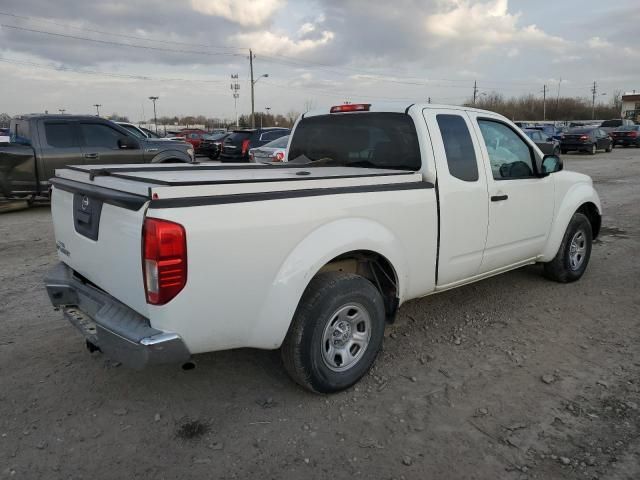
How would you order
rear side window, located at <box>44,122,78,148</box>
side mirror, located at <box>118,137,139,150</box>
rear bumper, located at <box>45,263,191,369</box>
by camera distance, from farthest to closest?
side mirror, located at <box>118,137,139,150</box> < rear side window, located at <box>44,122,78,148</box> < rear bumper, located at <box>45,263,191,369</box>

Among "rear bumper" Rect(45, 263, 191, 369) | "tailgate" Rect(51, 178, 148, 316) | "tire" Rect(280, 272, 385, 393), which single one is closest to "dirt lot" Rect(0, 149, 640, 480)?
"tire" Rect(280, 272, 385, 393)

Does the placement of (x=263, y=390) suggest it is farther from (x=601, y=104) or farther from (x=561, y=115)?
(x=601, y=104)

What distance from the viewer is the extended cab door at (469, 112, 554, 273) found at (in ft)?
14.1

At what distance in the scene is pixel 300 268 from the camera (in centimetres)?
294

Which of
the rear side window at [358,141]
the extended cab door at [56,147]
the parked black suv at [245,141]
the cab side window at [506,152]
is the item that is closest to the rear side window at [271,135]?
the parked black suv at [245,141]

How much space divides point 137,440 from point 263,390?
2.81ft

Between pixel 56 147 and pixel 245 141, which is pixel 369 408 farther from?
pixel 245 141

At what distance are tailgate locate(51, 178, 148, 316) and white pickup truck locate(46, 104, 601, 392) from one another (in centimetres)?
1

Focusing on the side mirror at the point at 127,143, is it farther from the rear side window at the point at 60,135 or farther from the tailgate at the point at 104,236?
the tailgate at the point at 104,236

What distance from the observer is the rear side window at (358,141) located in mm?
4004

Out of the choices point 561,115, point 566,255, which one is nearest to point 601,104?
point 561,115

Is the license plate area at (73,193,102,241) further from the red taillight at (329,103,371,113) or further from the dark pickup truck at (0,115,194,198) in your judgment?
the dark pickup truck at (0,115,194,198)

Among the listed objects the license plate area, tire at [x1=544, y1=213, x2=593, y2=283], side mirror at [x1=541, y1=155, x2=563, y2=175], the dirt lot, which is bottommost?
the dirt lot

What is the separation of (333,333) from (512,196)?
2.21 metres
